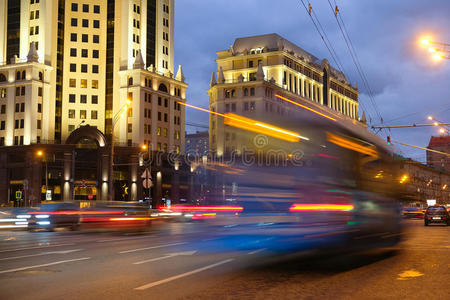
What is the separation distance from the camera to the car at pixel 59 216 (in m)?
27.3

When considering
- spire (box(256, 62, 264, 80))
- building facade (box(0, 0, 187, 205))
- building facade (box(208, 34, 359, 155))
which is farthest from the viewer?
building facade (box(208, 34, 359, 155))

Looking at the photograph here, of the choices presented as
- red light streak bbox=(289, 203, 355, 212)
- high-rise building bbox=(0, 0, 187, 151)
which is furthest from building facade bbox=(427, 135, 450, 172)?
red light streak bbox=(289, 203, 355, 212)

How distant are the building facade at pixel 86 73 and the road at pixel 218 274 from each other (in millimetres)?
66386

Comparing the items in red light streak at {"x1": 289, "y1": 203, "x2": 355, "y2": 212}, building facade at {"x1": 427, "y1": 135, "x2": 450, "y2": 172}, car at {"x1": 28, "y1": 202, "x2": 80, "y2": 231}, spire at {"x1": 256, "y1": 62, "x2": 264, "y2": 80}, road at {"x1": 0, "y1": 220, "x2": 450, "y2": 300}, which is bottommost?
road at {"x1": 0, "y1": 220, "x2": 450, "y2": 300}

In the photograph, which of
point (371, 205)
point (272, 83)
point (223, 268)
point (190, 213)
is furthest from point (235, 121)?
point (272, 83)

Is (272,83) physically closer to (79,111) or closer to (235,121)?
(79,111)

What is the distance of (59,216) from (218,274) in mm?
19039

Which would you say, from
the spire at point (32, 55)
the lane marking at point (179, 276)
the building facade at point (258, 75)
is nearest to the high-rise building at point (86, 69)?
the spire at point (32, 55)

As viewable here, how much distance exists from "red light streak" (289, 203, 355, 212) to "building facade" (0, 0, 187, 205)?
224ft

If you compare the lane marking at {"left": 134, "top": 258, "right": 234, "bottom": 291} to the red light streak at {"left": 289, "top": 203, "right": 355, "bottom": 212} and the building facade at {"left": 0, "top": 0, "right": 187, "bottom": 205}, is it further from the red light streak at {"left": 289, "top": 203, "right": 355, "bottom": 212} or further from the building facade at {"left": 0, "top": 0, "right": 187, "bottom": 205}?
the building facade at {"left": 0, "top": 0, "right": 187, "bottom": 205}

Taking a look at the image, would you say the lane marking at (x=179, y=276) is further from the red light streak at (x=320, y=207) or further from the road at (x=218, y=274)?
the red light streak at (x=320, y=207)

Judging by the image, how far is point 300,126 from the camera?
510 inches

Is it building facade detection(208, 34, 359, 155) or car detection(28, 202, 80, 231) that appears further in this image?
building facade detection(208, 34, 359, 155)

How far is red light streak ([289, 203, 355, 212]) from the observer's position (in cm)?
1188
